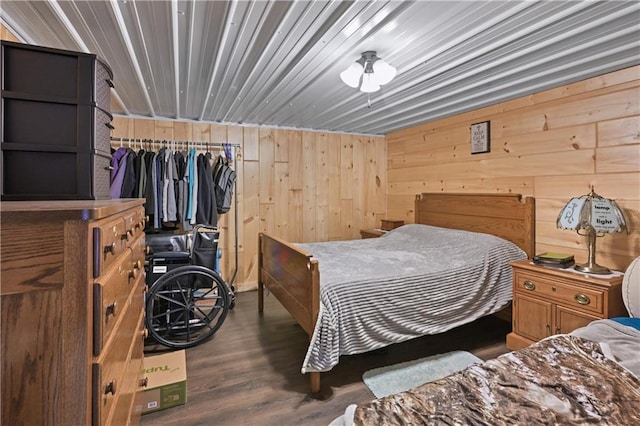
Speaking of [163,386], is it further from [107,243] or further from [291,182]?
[291,182]

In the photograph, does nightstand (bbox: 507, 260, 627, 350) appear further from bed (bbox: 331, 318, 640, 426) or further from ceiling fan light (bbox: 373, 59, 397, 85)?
ceiling fan light (bbox: 373, 59, 397, 85)

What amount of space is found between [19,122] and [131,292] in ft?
2.35

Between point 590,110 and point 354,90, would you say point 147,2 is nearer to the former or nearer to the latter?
point 354,90

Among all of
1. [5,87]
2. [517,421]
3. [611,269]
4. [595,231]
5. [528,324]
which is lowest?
[528,324]

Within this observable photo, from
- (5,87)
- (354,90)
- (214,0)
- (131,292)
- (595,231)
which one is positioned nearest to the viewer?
(5,87)

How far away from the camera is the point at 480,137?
3.53m

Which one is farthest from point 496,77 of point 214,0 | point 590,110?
point 214,0

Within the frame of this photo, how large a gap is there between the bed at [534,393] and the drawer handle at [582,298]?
3.41 ft

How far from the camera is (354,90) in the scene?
298cm

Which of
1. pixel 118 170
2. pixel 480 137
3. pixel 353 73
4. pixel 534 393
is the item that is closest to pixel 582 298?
pixel 534 393

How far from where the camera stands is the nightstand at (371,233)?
15.0 feet

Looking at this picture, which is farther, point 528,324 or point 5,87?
point 528,324

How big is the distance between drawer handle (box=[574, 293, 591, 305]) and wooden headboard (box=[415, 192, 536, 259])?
32.7 inches

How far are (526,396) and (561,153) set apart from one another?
8.47 feet
